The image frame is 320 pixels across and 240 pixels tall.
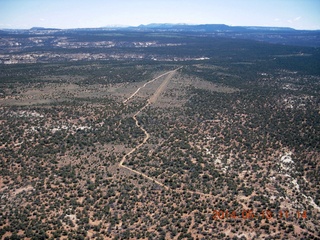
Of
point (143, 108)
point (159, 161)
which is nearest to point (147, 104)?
point (143, 108)

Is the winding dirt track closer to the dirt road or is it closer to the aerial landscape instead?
the dirt road

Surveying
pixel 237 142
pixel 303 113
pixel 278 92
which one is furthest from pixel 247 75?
pixel 237 142

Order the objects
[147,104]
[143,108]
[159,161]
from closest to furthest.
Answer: [159,161] → [143,108] → [147,104]

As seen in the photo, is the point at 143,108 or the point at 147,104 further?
the point at 147,104
